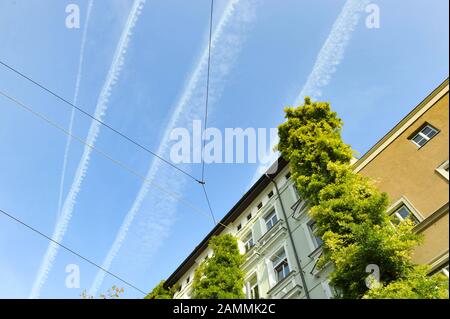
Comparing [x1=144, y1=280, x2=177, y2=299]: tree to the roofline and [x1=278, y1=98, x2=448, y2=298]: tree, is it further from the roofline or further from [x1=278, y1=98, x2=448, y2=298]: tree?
the roofline

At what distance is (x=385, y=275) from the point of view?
1169 cm

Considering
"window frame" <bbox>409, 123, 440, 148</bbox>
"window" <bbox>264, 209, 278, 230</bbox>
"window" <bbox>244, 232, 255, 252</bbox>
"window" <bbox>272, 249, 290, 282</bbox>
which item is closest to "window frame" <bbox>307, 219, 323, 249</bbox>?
"window" <bbox>272, 249, 290, 282</bbox>

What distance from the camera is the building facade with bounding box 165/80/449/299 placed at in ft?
43.4

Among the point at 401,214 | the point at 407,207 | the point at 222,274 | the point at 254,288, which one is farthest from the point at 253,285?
the point at 407,207

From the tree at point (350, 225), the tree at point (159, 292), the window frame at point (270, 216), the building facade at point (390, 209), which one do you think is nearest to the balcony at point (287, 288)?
the building facade at point (390, 209)

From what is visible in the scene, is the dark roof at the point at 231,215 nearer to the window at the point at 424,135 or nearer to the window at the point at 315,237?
the window at the point at 315,237

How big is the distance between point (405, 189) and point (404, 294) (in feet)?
17.9

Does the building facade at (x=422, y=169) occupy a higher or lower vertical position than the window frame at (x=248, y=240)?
lower

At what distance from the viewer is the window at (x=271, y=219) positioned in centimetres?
2233

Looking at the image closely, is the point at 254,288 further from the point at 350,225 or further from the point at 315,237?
the point at 350,225

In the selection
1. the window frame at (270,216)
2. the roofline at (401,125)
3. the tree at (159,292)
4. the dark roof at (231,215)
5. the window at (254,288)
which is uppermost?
the dark roof at (231,215)

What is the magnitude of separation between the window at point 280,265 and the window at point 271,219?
95.8 inches

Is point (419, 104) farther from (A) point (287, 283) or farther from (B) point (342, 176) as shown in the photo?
(A) point (287, 283)
